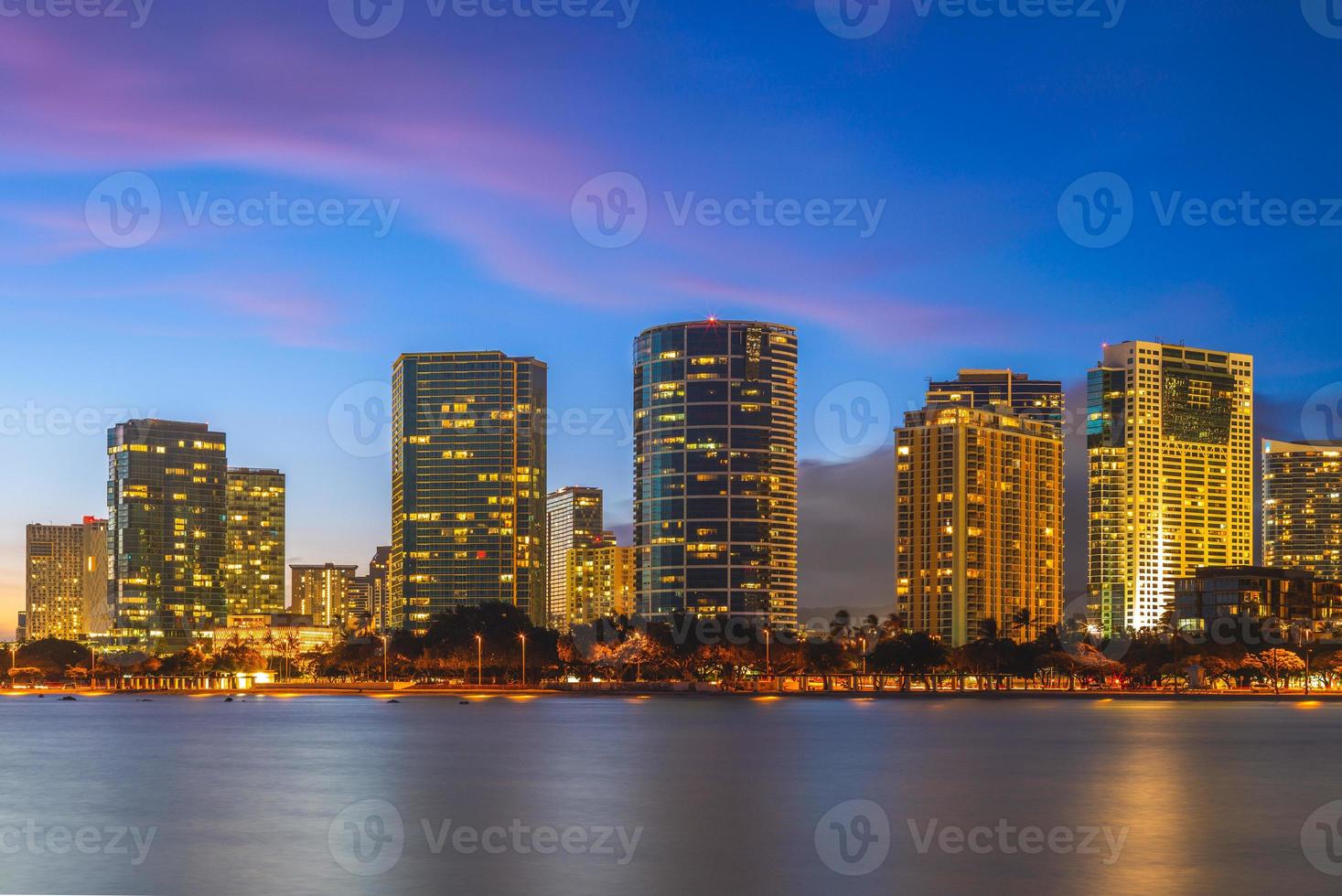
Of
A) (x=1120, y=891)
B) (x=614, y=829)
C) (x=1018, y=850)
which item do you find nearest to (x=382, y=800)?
(x=614, y=829)

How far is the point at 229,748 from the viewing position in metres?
106

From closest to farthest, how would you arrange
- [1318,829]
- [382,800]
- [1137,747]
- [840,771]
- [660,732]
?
[1318,829]
[382,800]
[840,771]
[1137,747]
[660,732]

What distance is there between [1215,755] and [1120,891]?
58183 millimetres

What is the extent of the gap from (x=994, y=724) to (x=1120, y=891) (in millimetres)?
96692

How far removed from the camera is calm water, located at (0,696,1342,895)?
44.4 m

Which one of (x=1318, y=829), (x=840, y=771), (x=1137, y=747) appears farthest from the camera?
(x=1137, y=747)

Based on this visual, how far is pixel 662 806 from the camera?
64.6m

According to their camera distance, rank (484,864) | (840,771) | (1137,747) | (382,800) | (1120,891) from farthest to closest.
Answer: (1137,747) < (840,771) < (382,800) < (484,864) < (1120,891)

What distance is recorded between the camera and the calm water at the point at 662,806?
44.4 metres

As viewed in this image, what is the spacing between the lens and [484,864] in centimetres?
4591

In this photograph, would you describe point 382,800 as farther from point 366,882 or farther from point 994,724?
point 994,724

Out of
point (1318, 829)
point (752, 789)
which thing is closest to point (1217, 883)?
point (1318, 829)

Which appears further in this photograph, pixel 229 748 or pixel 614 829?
pixel 229 748

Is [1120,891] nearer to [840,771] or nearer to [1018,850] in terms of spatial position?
[1018,850]
